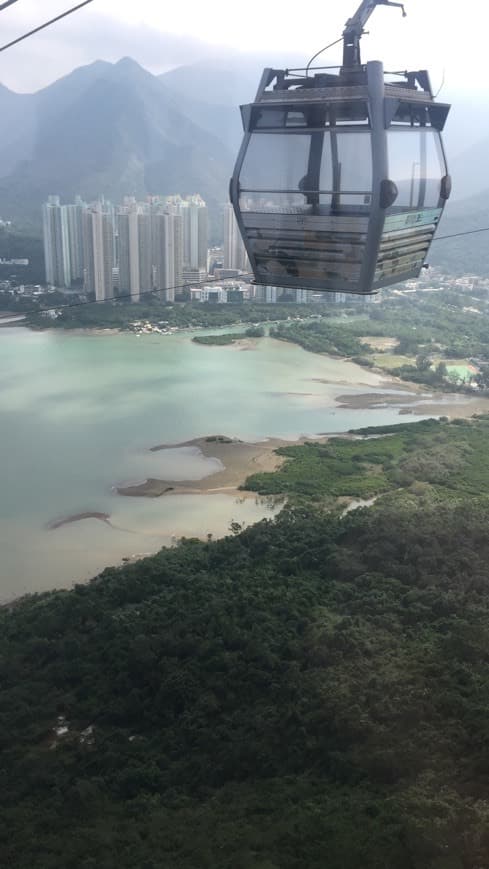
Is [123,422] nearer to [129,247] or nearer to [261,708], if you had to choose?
[261,708]

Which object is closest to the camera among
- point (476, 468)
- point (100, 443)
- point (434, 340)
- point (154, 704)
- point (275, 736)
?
point (275, 736)

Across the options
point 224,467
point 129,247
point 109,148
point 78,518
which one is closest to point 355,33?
point 78,518

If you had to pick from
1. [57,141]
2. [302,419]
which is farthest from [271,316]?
[57,141]

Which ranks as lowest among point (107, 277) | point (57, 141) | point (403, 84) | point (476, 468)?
point (476, 468)

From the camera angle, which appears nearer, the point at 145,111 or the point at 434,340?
the point at 434,340

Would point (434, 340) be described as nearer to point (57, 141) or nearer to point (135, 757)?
point (135, 757)

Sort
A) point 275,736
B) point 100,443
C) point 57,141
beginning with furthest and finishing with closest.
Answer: point 57,141 → point 100,443 → point 275,736

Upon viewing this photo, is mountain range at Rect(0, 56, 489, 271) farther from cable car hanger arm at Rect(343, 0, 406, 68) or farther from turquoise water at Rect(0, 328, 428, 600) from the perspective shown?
cable car hanger arm at Rect(343, 0, 406, 68)

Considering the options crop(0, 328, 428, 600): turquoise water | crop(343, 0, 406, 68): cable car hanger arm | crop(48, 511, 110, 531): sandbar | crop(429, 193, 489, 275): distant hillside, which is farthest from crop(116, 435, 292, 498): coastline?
crop(429, 193, 489, 275): distant hillside
